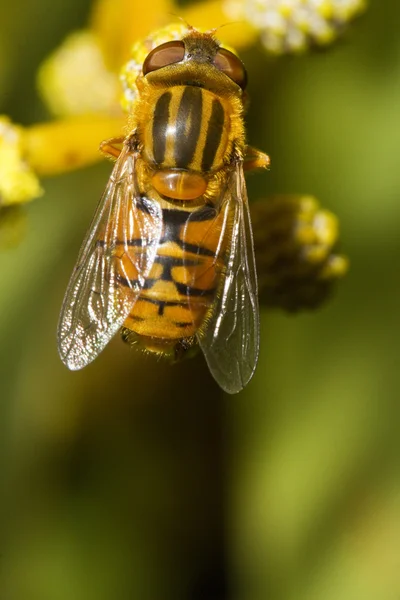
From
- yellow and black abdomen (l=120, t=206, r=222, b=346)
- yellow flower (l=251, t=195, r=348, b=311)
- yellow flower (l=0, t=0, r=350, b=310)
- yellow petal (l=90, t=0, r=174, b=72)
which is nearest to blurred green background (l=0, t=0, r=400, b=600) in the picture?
yellow petal (l=90, t=0, r=174, b=72)

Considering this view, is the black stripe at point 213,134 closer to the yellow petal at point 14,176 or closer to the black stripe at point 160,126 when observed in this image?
the black stripe at point 160,126

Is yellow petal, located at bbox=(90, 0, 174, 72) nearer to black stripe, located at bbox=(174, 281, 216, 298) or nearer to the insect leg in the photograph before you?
the insect leg

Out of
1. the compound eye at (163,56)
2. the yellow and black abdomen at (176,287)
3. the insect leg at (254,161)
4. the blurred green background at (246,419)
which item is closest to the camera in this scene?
the yellow and black abdomen at (176,287)

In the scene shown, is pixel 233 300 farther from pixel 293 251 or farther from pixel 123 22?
pixel 123 22

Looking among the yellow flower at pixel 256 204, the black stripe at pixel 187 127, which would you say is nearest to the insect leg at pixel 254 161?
the yellow flower at pixel 256 204

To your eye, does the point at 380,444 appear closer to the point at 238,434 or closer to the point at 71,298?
the point at 238,434

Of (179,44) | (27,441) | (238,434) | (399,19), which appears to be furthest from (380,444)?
(179,44)

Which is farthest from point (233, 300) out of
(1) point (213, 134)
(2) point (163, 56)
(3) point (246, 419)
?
(3) point (246, 419)
